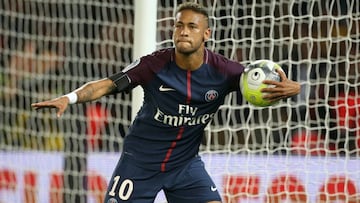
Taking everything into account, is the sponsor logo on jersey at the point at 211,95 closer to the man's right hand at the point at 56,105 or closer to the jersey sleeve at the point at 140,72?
the jersey sleeve at the point at 140,72

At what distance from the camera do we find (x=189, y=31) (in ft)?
14.0

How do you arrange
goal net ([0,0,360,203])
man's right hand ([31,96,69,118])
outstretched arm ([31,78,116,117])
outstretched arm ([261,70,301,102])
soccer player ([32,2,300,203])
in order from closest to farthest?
1. man's right hand ([31,96,69,118])
2. outstretched arm ([31,78,116,117])
3. outstretched arm ([261,70,301,102])
4. soccer player ([32,2,300,203])
5. goal net ([0,0,360,203])

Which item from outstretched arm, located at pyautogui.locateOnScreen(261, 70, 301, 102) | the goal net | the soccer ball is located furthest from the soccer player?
the goal net

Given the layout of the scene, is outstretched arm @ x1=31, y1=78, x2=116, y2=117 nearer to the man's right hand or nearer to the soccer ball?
the man's right hand

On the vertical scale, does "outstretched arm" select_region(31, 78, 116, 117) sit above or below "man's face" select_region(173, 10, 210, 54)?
below

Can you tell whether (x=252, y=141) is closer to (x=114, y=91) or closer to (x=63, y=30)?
(x=63, y=30)

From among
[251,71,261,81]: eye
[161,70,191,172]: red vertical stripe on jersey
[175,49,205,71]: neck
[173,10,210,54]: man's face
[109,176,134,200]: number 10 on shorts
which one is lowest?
[109,176,134,200]: number 10 on shorts

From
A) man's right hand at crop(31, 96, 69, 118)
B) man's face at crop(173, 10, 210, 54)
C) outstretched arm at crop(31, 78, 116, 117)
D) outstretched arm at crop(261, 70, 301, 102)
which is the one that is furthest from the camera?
man's face at crop(173, 10, 210, 54)

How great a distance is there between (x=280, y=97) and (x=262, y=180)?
6.95 feet

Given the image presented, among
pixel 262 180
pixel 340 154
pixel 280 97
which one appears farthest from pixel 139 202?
pixel 340 154

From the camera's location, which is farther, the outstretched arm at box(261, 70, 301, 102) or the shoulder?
the shoulder

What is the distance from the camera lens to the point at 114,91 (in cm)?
429

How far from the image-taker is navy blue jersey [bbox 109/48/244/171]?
438 centimetres

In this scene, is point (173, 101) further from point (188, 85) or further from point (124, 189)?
point (124, 189)
